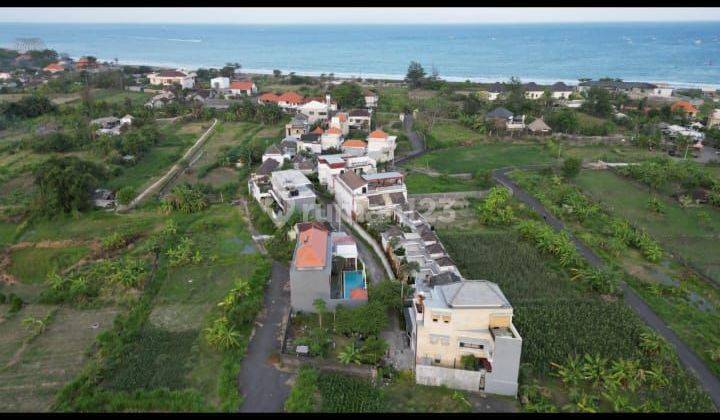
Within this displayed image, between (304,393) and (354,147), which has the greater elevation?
(354,147)

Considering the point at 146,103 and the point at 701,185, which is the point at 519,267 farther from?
the point at 146,103

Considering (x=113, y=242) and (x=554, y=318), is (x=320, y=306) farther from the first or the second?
(x=113, y=242)

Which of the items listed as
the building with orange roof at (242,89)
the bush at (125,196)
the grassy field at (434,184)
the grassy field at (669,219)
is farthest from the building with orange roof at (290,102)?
the grassy field at (669,219)

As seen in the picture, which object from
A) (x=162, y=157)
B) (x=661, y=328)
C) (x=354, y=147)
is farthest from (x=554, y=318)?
(x=162, y=157)

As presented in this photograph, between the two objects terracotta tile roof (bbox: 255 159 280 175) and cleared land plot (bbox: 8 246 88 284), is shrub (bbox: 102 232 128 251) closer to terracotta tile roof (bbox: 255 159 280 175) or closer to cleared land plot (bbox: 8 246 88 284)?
cleared land plot (bbox: 8 246 88 284)

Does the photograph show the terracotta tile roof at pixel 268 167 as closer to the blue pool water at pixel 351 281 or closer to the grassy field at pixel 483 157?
the grassy field at pixel 483 157

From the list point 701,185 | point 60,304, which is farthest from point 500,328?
point 701,185

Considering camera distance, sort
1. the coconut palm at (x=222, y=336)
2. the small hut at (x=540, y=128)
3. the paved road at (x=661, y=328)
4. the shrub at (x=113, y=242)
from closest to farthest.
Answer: the paved road at (x=661, y=328) → the coconut palm at (x=222, y=336) → the shrub at (x=113, y=242) → the small hut at (x=540, y=128)
